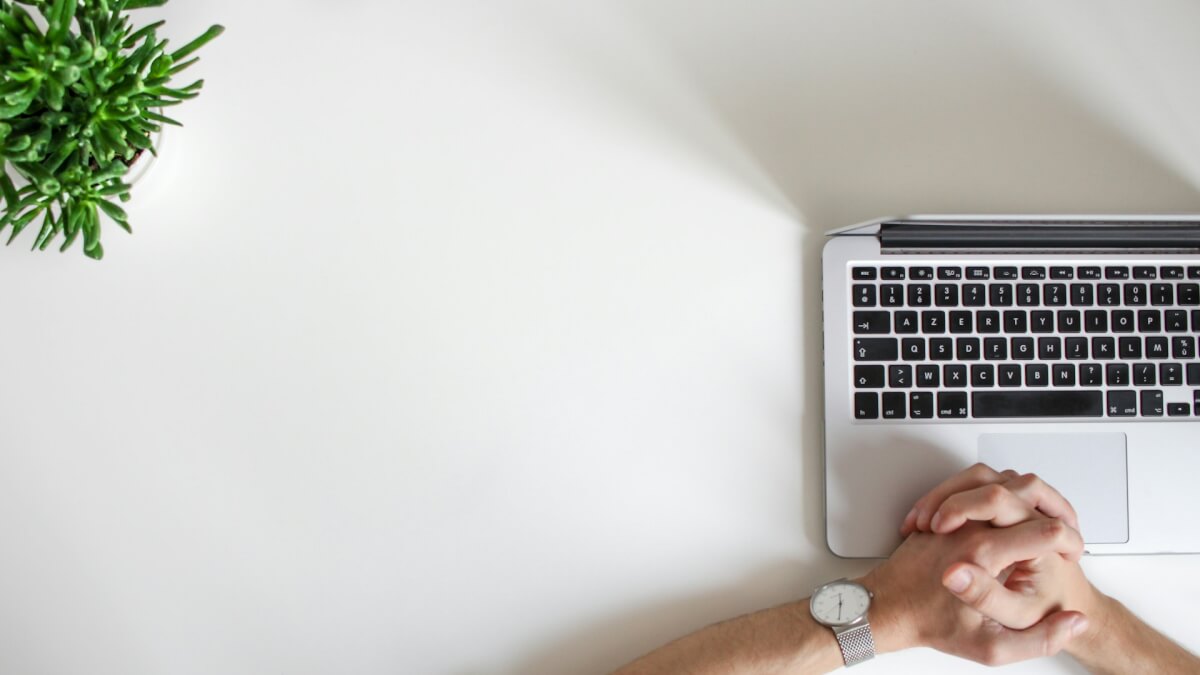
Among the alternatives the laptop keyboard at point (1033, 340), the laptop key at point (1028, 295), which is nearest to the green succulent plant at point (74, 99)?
the laptop keyboard at point (1033, 340)

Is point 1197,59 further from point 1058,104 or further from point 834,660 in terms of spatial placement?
point 834,660

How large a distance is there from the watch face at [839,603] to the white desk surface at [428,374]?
4cm

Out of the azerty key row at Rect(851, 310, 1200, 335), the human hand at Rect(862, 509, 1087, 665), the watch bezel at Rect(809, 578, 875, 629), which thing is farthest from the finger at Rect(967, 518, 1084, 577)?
the azerty key row at Rect(851, 310, 1200, 335)

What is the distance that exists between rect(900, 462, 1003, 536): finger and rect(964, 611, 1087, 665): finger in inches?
5.4

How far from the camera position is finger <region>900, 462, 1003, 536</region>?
90 centimetres

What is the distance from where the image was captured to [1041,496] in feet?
2.91

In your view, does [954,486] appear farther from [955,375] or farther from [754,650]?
[754,650]

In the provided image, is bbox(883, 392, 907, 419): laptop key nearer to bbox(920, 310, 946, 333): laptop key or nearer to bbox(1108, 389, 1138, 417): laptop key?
bbox(920, 310, 946, 333): laptop key

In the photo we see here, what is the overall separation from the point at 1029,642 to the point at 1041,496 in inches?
6.1

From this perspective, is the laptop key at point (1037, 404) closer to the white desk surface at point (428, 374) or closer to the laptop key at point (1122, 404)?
the laptop key at point (1122, 404)

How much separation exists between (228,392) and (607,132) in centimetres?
53

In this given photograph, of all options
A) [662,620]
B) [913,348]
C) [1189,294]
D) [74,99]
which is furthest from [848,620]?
[74,99]

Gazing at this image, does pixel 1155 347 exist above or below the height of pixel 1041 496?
above

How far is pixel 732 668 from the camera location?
891 millimetres
